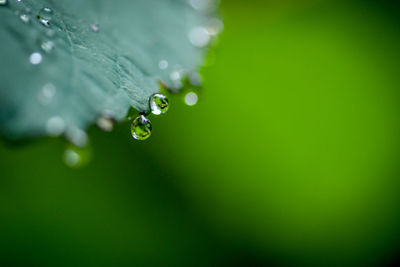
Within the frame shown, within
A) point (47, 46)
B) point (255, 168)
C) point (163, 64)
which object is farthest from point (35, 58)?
point (255, 168)

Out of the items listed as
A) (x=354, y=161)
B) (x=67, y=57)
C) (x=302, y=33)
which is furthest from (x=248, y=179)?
(x=67, y=57)

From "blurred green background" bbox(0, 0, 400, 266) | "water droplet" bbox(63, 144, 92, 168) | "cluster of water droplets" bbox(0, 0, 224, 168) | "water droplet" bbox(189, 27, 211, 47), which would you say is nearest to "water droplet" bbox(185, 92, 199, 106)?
"cluster of water droplets" bbox(0, 0, 224, 168)

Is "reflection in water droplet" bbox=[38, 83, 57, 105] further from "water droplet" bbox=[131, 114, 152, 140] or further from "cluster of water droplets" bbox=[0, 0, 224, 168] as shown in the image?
"water droplet" bbox=[131, 114, 152, 140]

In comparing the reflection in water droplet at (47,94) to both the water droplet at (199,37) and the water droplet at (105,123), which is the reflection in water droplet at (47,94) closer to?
the water droplet at (105,123)

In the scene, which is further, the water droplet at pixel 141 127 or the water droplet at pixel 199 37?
the water droplet at pixel 199 37

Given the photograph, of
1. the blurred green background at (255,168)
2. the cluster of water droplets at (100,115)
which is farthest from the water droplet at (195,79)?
the blurred green background at (255,168)

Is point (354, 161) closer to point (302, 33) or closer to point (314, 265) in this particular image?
point (314, 265)
